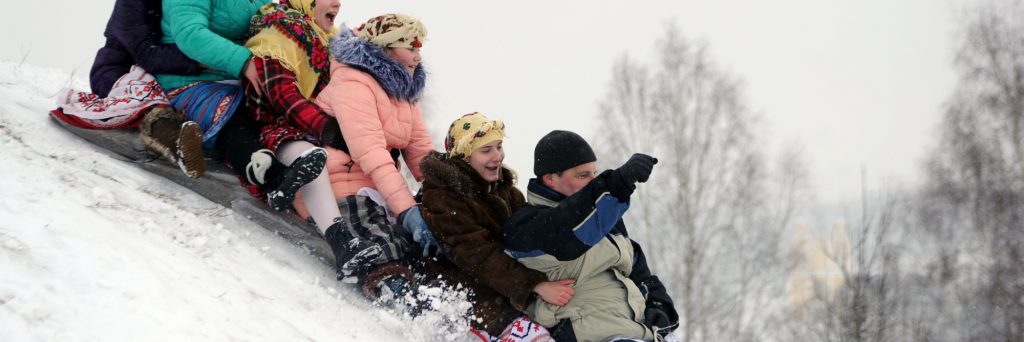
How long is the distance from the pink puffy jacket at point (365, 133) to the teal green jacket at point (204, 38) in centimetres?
51

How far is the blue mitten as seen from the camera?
3453 mm

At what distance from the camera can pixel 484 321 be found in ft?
11.0

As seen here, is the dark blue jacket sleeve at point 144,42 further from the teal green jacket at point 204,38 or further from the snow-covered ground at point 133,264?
the snow-covered ground at point 133,264

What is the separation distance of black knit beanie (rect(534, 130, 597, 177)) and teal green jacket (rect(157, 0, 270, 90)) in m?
1.75

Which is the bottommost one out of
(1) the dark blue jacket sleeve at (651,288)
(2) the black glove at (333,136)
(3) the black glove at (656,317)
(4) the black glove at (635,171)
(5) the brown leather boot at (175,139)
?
(5) the brown leather boot at (175,139)

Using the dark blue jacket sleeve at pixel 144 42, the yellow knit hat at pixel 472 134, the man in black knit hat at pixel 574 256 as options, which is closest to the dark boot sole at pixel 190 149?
the dark blue jacket sleeve at pixel 144 42

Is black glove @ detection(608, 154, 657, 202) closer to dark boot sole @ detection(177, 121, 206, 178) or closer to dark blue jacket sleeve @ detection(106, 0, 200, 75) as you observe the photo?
dark boot sole @ detection(177, 121, 206, 178)

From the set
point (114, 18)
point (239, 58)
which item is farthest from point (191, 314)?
point (114, 18)

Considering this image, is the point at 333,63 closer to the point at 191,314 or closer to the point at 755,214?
the point at 191,314


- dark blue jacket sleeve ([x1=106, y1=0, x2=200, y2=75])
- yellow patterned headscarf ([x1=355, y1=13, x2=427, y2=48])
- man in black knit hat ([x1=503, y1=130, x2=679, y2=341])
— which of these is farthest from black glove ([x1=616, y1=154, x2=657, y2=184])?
dark blue jacket sleeve ([x1=106, y1=0, x2=200, y2=75])

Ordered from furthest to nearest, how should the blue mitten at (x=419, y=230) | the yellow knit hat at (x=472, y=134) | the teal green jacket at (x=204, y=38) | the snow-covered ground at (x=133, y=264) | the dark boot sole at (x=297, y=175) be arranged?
the teal green jacket at (x=204, y=38) < the yellow knit hat at (x=472, y=134) < the blue mitten at (x=419, y=230) < the dark boot sole at (x=297, y=175) < the snow-covered ground at (x=133, y=264)

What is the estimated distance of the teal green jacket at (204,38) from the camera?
377 centimetres

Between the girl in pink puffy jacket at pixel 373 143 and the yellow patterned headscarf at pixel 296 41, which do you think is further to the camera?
the yellow patterned headscarf at pixel 296 41

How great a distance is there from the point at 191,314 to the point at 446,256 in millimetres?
1365
